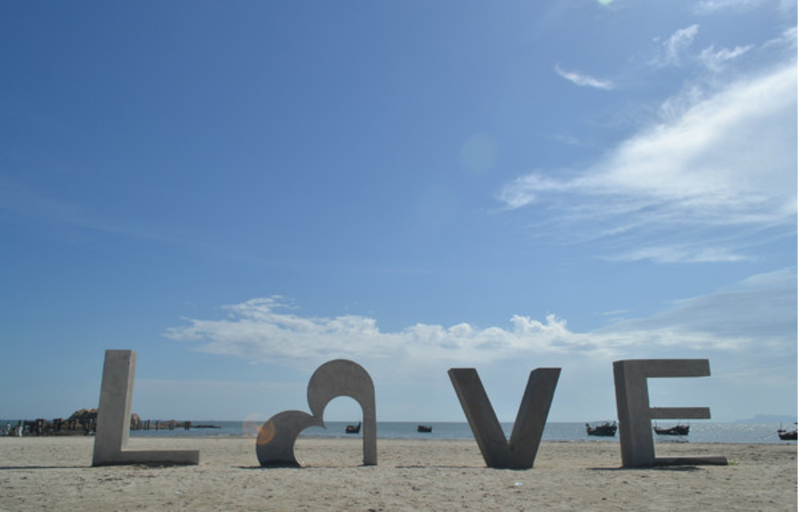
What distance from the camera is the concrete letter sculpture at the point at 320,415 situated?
1227 cm

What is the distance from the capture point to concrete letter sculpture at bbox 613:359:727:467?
1263 cm

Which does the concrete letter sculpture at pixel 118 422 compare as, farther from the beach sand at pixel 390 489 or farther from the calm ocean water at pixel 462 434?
the calm ocean water at pixel 462 434

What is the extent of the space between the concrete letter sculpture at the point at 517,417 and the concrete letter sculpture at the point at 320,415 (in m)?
2.32

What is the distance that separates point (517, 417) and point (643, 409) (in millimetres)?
3202

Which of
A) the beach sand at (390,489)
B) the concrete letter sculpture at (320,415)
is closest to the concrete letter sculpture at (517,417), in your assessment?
the beach sand at (390,489)

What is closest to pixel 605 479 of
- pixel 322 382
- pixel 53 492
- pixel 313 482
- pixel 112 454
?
pixel 313 482

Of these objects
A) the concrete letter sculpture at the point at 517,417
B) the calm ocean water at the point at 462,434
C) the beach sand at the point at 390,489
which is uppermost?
the concrete letter sculpture at the point at 517,417

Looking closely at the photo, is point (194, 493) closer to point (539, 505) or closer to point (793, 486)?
point (539, 505)

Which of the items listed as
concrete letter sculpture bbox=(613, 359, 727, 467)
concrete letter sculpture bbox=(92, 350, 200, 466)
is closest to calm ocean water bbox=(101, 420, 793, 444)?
concrete letter sculpture bbox=(613, 359, 727, 467)

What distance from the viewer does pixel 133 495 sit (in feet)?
26.5

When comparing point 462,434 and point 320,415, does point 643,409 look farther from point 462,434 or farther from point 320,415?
point 462,434

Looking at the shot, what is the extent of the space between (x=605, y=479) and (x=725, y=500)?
251 centimetres

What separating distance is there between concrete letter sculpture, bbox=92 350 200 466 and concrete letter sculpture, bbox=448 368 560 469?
6.61 meters

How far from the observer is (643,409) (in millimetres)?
12852
